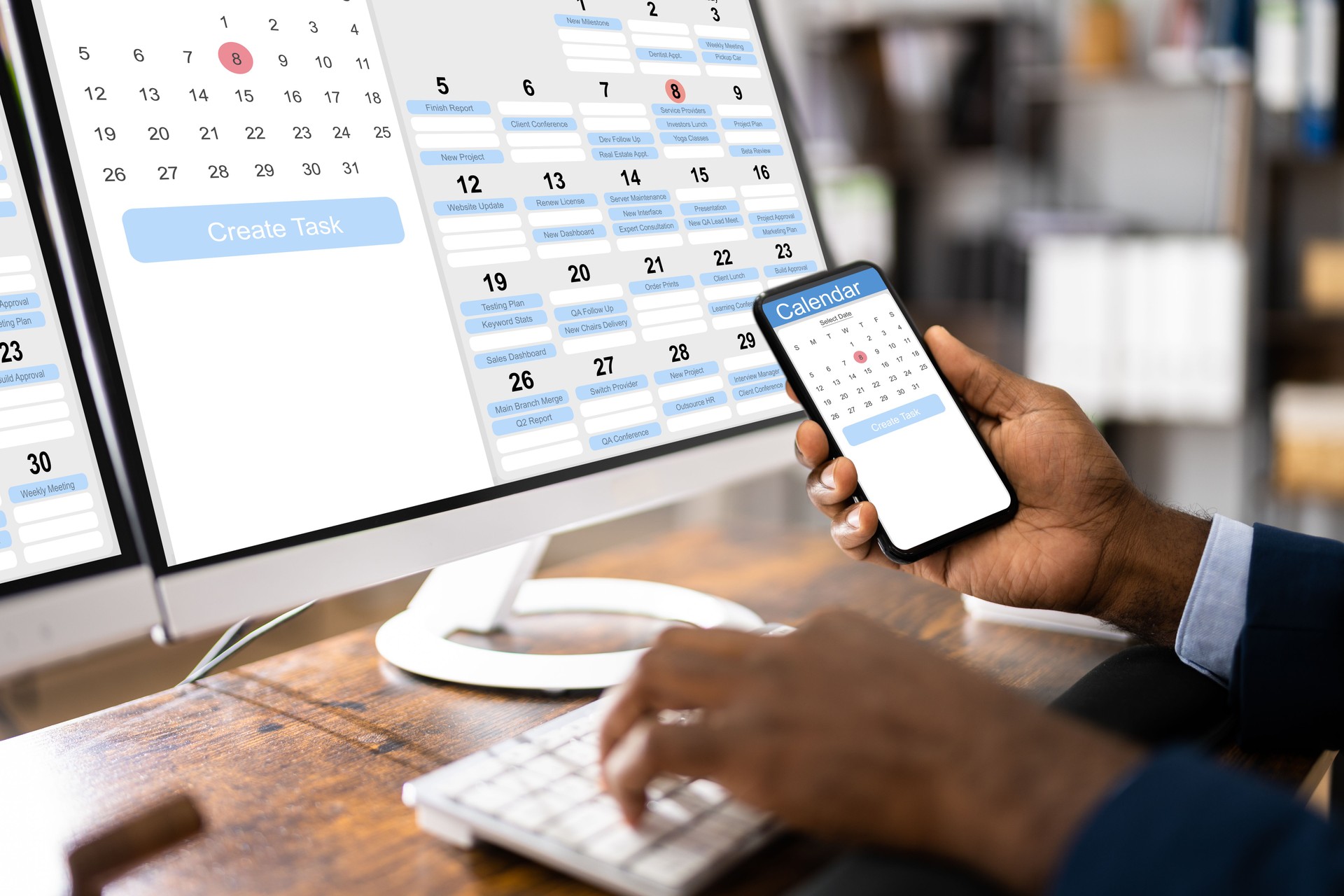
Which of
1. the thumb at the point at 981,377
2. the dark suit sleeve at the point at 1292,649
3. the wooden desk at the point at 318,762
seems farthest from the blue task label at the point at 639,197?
the dark suit sleeve at the point at 1292,649

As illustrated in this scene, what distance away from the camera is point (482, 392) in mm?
651

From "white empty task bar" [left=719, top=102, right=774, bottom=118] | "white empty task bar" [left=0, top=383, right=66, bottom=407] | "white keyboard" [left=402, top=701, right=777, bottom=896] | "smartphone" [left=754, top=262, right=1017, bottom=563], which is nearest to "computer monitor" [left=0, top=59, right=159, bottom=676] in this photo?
"white empty task bar" [left=0, top=383, right=66, bottom=407]

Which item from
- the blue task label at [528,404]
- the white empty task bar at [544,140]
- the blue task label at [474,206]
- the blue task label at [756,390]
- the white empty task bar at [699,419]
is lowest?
the white empty task bar at [699,419]

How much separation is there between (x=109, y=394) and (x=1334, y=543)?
0.65m

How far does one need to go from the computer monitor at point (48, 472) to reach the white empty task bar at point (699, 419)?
35 centimetres

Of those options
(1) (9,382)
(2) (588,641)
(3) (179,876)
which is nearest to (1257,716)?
(2) (588,641)

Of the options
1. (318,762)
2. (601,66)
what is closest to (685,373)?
(601,66)

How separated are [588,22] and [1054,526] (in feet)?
1.54

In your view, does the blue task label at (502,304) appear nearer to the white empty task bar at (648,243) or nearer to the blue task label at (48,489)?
the white empty task bar at (648,243)

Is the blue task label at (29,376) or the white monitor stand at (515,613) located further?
the white monitor stand at (515,613)

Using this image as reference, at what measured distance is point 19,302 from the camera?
0.51m

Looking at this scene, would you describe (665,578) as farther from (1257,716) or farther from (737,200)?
(1257,716)

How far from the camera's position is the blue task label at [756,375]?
0.80m

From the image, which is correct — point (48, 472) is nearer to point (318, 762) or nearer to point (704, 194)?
point (318, 762)
